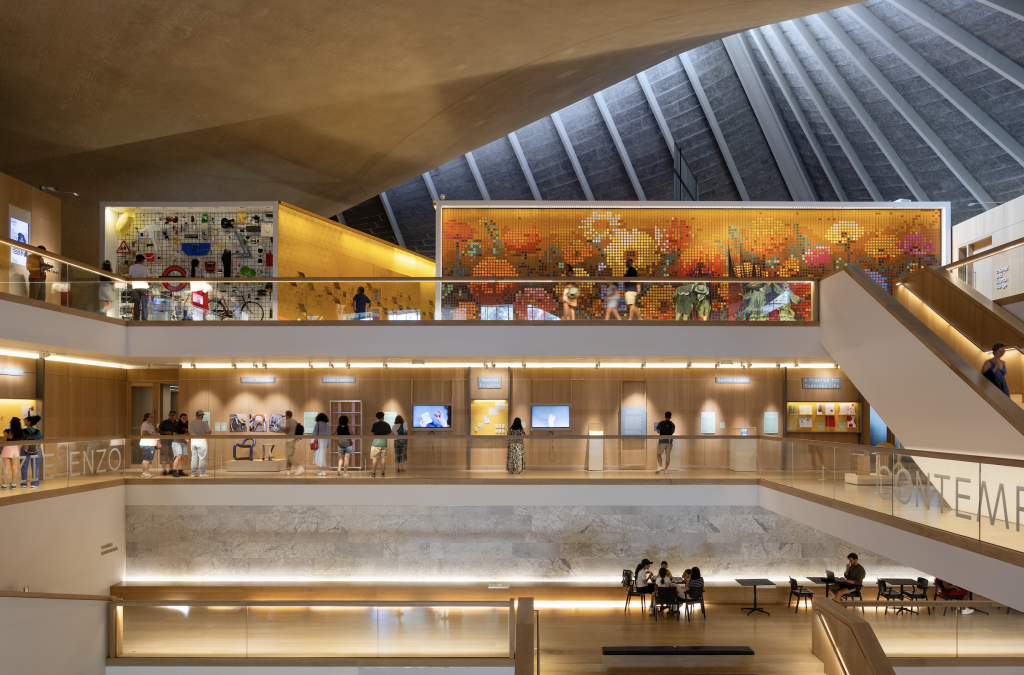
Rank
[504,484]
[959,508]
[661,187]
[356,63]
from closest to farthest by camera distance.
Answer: [959,508], [504,484], [356,63], [661,187]

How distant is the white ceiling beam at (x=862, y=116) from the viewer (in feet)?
68.8

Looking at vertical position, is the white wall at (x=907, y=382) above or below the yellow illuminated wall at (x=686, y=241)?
below

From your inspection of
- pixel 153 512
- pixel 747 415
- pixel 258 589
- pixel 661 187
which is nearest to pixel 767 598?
pixel 747 415

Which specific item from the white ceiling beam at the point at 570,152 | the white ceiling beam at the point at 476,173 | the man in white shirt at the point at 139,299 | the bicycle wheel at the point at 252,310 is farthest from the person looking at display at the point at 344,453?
the white ceiling beam at the point at 476,173

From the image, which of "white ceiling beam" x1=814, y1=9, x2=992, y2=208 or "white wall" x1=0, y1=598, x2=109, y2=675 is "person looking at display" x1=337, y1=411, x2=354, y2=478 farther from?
"white ceiling beam" x1=814, y1=9, x2=992, y2=208

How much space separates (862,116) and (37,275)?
785 inches

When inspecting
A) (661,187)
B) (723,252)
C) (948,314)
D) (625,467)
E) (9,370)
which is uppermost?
(661,187)

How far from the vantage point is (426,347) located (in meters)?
14.5

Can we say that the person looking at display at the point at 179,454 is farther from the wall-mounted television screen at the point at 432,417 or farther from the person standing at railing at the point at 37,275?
the wall-mounted television screen at the point at 432,417

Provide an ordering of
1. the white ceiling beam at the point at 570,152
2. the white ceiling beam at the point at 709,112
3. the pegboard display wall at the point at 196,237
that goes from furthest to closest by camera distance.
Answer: the white ceiling beam at the point at 570,152, the white ceiling beam at the point at 709,112, the pegboard display wall at the point at 196,237

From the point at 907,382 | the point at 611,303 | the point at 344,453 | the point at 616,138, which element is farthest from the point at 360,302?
the point at 616,138

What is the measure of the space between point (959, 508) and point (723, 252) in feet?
35.4

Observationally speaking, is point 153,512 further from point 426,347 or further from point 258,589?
point 426,347

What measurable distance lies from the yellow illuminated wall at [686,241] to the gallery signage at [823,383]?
2448mm
